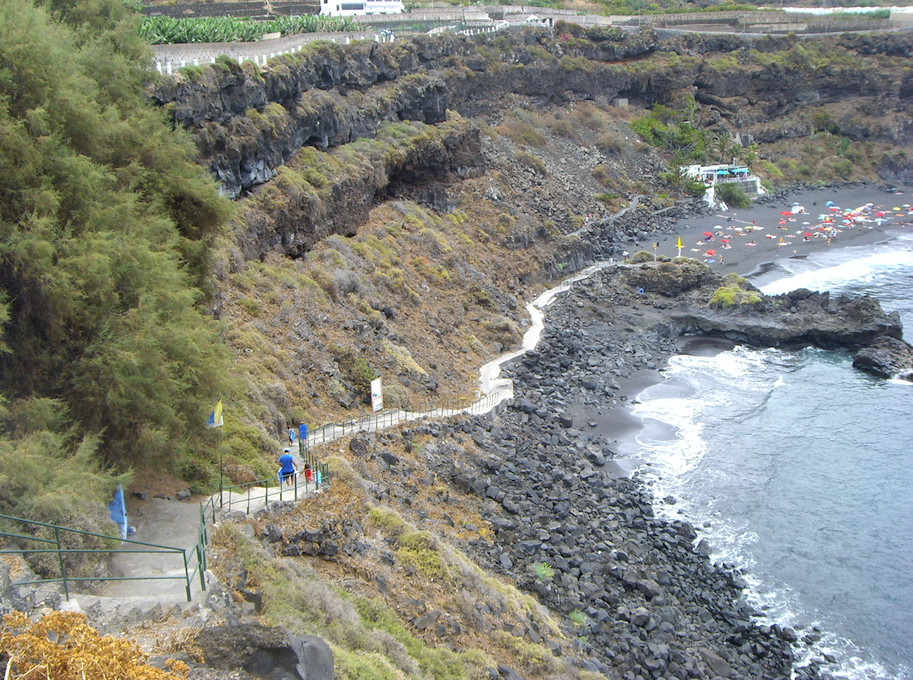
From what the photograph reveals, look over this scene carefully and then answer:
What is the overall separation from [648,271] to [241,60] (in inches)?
1353

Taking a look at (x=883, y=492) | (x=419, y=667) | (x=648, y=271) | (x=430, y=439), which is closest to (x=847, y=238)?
(x=648, y=271)

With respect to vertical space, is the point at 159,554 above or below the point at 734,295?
above

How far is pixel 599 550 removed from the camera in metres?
29.4

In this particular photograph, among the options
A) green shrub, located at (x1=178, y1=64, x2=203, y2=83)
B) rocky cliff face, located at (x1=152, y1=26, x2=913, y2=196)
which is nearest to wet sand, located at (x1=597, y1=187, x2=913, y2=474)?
rocky cliff face, located at (x1=152, y1=26, x2=913, y2=196)

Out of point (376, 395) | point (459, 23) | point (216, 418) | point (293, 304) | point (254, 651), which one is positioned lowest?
point (376, 395)

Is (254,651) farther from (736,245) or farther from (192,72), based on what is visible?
(736,245)

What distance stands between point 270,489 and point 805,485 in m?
25.4

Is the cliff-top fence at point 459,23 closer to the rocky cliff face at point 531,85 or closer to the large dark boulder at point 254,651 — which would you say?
the rocky cliff face at point 531,85

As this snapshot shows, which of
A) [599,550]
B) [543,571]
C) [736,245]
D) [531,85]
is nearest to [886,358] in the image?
[736,245]

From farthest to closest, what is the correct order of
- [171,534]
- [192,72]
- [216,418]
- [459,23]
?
1. [459,23]
2. [192,72]
3. [216,418]
4. [171,534]

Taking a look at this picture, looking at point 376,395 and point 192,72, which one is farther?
point 192,72

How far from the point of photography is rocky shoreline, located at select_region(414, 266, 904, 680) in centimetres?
2491

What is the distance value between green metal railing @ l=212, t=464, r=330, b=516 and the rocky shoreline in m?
6.75

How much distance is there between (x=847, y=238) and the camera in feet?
265
